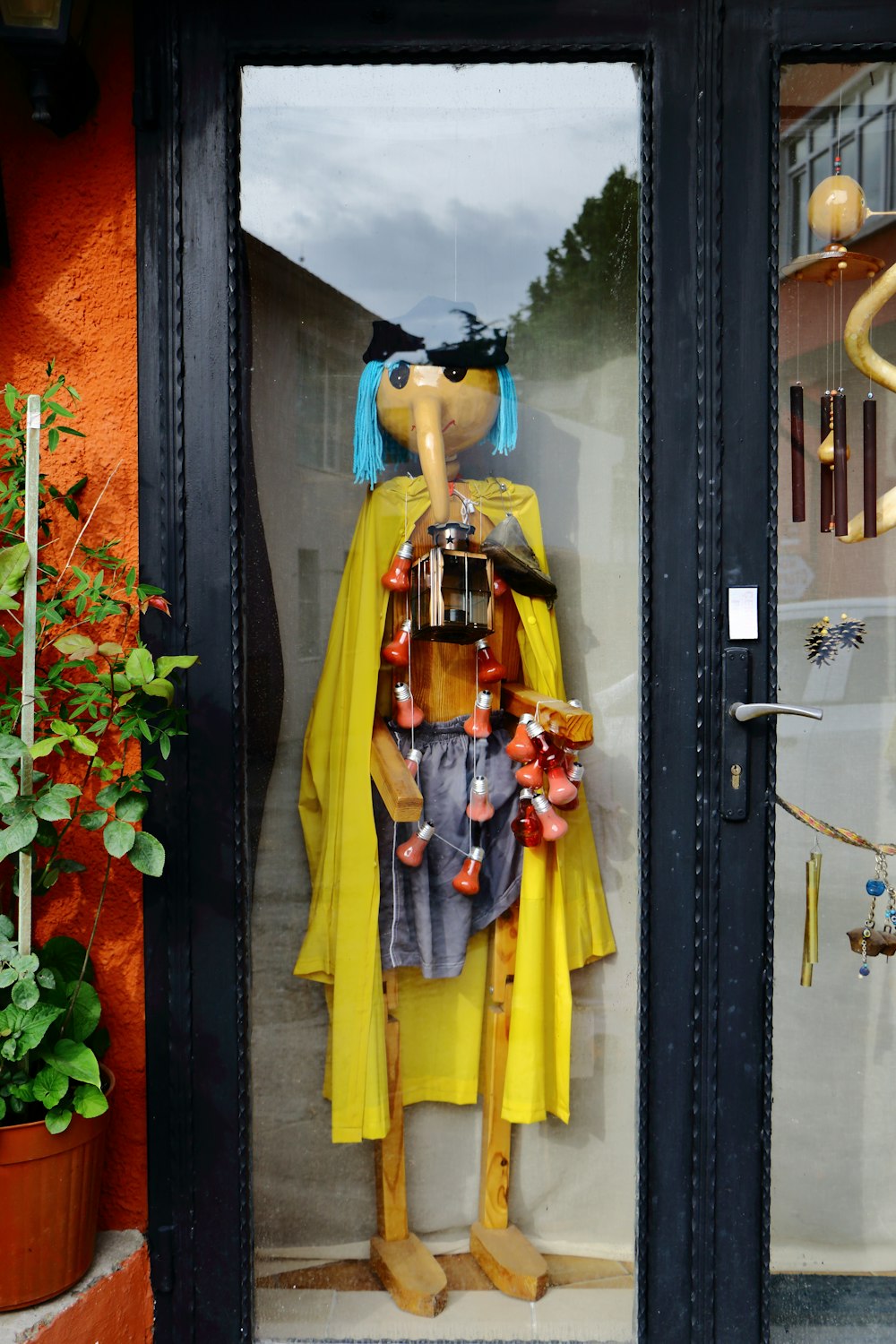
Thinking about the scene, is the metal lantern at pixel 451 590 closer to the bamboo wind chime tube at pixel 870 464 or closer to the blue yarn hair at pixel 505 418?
the blue yarn hair at pixel 505 418

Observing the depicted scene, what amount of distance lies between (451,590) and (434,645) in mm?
127

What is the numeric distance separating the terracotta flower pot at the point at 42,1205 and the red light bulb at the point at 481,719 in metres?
0.99

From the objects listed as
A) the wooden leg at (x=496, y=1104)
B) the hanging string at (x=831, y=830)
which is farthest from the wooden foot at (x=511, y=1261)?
the hanging string at (x=831, y=830)

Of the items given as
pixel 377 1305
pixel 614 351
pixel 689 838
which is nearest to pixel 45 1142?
pixel 377 1305

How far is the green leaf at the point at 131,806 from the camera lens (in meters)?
1.76

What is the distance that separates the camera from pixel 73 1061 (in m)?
1.74

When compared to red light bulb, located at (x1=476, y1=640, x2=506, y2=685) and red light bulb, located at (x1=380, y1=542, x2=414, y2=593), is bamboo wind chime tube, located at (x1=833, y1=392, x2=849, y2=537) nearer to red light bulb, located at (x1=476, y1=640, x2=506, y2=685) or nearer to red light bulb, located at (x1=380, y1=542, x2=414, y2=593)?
red light bulb, located at (x1=476, y1=640, x2=506, y2=685)

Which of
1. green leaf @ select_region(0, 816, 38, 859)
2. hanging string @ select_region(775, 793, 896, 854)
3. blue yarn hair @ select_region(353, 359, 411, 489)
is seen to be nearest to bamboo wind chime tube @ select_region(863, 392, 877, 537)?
hanging string @ select_region(775, 793, 896, 854)

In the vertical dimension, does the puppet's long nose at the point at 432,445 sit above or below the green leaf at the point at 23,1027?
above

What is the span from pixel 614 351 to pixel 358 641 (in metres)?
0.79

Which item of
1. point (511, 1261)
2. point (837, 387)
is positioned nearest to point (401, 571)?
point (837, 387)

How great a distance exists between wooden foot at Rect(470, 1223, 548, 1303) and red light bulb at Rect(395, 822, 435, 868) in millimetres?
776

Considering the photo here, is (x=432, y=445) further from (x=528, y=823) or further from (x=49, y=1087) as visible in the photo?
(x=49, y=1087)

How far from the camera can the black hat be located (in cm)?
204
